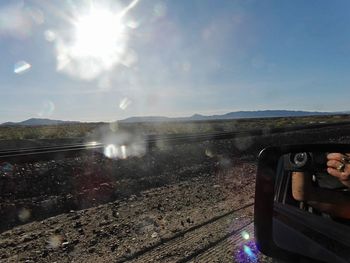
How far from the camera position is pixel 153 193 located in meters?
10.2

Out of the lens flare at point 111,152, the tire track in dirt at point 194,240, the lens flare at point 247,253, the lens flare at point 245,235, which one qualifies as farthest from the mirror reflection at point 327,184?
the lens flare at point 111,152

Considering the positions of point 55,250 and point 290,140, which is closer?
point 55,250

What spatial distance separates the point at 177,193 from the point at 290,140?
17.2m

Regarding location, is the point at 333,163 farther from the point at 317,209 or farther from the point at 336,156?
the point at 317,209

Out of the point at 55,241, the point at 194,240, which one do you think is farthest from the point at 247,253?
the point at 55,241

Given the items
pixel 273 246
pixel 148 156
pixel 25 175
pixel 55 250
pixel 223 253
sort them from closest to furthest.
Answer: pixel 273 246, pixel 223 253, pixel 55 250, pixel 25 175, pixel 148 156

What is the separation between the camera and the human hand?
1.96 m

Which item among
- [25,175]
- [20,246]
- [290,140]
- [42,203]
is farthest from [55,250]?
[290,140]

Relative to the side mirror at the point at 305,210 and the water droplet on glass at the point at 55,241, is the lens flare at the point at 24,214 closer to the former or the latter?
the water droplet on glass at the point at 55,241

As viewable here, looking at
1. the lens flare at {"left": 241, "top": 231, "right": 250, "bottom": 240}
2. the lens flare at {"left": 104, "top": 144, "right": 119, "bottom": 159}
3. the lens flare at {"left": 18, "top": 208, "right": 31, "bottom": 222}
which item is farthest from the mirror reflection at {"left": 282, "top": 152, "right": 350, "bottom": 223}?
the lens flare at {"left": 104, "top": 144, "right": 119, "bottom": 159}

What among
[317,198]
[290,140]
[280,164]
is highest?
[280,164]

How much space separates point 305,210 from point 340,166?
397mm

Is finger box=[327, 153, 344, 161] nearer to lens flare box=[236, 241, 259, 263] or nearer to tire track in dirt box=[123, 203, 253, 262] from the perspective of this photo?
lens flare box=[236, 241, 259, 263]

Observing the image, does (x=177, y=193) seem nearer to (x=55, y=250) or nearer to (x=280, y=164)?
(x=55, y=250)
